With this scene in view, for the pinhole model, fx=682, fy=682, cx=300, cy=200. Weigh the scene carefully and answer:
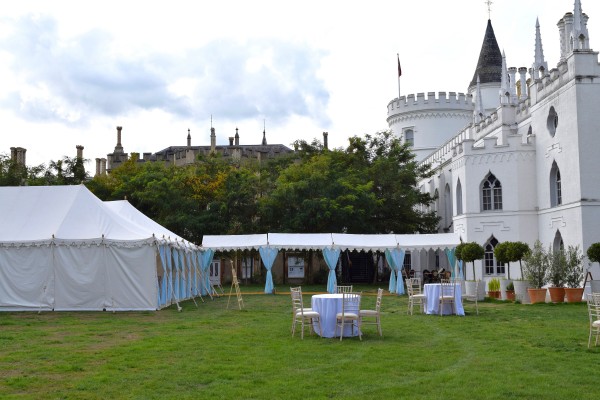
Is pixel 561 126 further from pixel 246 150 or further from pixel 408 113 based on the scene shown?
pixel 246 150

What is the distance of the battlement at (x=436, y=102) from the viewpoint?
44719 mm

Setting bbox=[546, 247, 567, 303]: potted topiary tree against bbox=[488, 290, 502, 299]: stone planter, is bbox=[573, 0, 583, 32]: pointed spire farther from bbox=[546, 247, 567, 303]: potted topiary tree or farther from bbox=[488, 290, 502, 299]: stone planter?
bbox=[488, 290, 502, 299]: stone planter

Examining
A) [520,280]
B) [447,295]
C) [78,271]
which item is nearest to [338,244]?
[520,280]

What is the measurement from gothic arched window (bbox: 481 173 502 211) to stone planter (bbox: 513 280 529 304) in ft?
25.1

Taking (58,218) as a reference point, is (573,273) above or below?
below

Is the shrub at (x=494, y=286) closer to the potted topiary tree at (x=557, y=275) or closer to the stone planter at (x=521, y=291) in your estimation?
the stone planter at (x=521, y=291)

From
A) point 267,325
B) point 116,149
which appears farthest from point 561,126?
point 116,149

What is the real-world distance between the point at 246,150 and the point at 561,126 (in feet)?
147

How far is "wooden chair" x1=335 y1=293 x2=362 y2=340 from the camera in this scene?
12.4 meters

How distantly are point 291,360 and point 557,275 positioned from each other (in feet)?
45.8

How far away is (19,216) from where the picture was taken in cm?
2091

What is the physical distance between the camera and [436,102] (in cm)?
4469

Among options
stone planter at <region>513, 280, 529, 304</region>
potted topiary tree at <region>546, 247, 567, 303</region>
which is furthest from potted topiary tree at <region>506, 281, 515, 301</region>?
potted topiary tree at <region>546, 247, 567, 303</region>

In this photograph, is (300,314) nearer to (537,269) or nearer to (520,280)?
(537,269)
